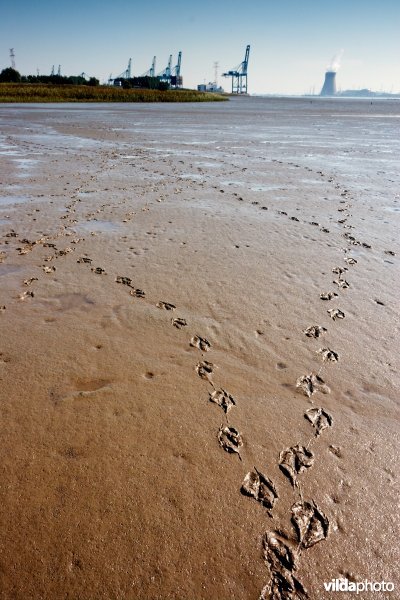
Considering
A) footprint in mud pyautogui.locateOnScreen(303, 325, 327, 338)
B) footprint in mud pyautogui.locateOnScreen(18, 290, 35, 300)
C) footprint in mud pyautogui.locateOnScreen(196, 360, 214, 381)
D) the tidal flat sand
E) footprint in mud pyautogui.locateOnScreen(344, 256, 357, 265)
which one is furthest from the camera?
footprint in mud pyautogui.locateOnScreen(344, 256, 357, 265)

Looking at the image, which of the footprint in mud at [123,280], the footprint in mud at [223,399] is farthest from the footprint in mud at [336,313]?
the footprint in mud at [123,280]

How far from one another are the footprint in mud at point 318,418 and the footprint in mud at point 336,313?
1.57 meters

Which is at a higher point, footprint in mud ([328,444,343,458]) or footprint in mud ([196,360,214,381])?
footprint in mud ([196,360,214,381])

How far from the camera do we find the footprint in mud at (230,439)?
2.85 m

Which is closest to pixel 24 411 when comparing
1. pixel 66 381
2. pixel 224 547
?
pixel 66 381

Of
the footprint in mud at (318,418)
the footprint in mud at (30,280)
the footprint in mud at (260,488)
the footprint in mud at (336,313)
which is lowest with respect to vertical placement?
the footprint in mud at (260,488)

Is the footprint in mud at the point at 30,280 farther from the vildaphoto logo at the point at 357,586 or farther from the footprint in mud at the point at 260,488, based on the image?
the vildaphoto logo at the point at 357,586

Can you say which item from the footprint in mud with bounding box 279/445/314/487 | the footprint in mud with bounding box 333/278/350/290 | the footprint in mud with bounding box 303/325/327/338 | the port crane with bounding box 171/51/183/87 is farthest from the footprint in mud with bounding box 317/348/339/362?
the port crane with bounding box 171/51/183/87

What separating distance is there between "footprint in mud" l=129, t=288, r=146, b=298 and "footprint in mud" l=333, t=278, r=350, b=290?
102 inches

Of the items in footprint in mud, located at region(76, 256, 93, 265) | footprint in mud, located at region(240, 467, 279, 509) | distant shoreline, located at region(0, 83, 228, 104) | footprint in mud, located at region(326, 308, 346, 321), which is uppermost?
distant shoreline, located at region(0, 83, 228, 104)

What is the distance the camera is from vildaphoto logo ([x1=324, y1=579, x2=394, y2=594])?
205 cm

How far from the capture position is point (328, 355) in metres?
3.91

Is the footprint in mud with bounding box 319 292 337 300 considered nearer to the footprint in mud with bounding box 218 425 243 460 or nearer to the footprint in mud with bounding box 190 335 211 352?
the footprint in mud with bounding box 190 335 211 352

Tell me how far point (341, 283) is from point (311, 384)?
2.26 meters
